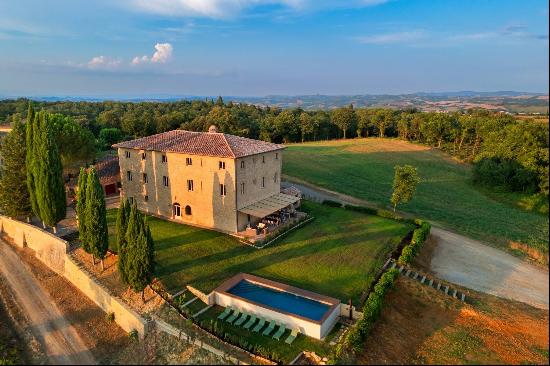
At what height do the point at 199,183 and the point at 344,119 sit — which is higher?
the point at 344,119

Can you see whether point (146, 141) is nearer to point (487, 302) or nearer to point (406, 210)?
point (406, 210)

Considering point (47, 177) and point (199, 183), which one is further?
point (199, 183)

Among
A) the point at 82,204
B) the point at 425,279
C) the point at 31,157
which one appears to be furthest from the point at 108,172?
the point at 425,279

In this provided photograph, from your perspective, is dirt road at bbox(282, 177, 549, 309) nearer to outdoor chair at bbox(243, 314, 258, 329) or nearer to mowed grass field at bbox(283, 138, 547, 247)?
mowed grass field at bbox(283, 138, 547, 247)

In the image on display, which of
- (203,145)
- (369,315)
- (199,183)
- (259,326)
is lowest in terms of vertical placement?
(259,326)

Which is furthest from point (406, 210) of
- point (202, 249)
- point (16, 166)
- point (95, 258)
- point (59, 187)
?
point (16, 166)

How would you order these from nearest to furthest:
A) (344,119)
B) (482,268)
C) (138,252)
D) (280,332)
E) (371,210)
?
(280,332) → (138,252) → (482,268) → (371,210) → (344,119)

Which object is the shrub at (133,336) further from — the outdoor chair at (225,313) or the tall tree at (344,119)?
the tall tree at (344,119)

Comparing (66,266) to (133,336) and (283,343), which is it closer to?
(133,336)
